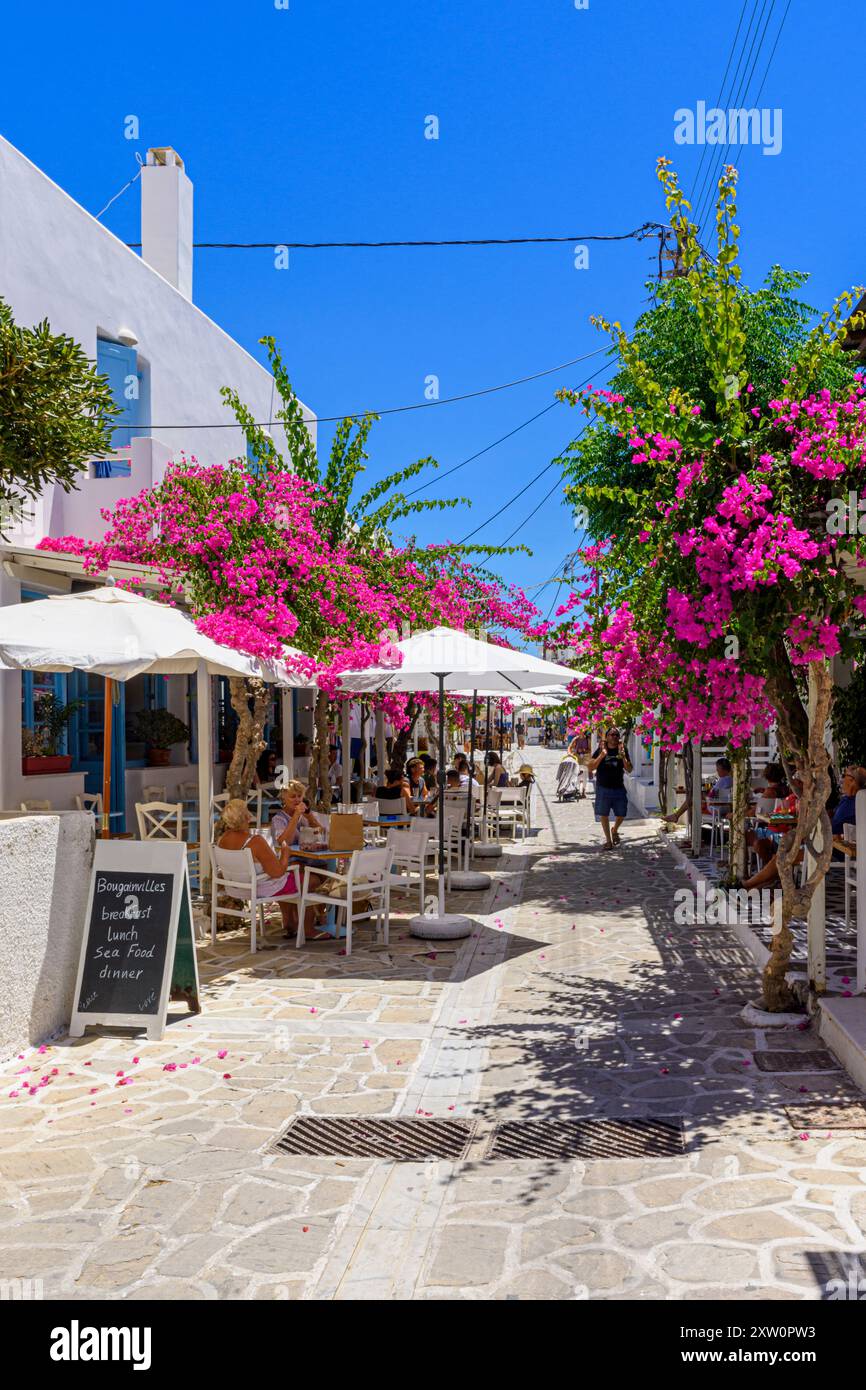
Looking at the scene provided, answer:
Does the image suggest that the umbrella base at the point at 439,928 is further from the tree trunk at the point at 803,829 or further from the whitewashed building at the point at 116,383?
the whitewashed building at the point at 116,383

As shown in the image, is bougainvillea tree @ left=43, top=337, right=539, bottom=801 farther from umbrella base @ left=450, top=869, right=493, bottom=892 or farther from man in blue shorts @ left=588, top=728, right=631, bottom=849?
man in blue shorts @ left=588, top=728, right=631, bottom=849

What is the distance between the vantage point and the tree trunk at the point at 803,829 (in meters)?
6.51

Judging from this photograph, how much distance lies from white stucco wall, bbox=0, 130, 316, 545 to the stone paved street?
292 inches

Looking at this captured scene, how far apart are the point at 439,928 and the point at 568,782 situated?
1901cm

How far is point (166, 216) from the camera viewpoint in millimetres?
18172

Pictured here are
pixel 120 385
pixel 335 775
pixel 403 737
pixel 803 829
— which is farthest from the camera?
pixel 335 775

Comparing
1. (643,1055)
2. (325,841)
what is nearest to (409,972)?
(325,841)

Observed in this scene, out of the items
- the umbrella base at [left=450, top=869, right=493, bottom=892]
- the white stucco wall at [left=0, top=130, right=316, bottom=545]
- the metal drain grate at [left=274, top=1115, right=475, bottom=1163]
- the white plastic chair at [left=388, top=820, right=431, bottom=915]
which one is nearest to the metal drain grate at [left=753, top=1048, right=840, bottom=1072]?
the metal drain grate at [left=274, top=1115, right=475, bottom=1163]

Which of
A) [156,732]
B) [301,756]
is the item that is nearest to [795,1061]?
[156,732]

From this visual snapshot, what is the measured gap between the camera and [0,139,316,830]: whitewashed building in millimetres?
11883

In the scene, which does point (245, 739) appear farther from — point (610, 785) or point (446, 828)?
point (610, 785)
